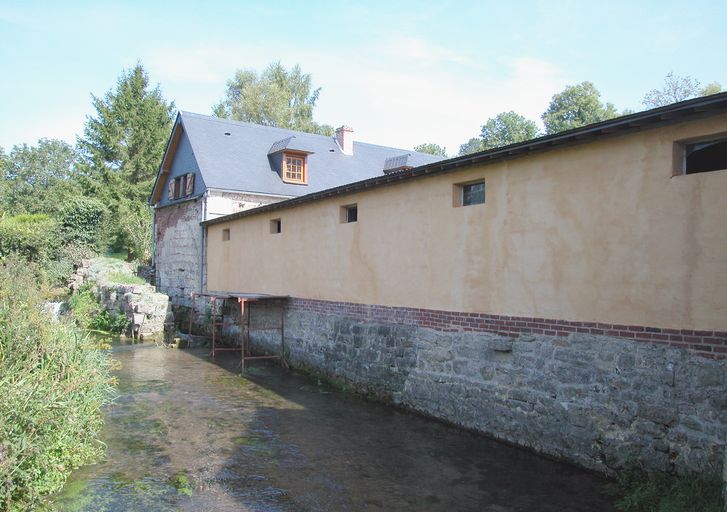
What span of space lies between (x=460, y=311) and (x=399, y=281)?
1.39m

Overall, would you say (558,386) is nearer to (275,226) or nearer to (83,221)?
(275,226)

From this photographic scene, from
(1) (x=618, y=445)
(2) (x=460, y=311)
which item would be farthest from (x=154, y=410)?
(1) (x=618, y=445)

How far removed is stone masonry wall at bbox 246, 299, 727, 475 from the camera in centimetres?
467

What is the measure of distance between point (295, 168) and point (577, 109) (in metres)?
29.3

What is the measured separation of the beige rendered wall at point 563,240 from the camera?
4758mm

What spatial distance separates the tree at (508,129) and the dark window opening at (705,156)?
142 ft

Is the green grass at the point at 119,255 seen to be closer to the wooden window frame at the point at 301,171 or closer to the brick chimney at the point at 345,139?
the wooden window frame at the point at 301,171

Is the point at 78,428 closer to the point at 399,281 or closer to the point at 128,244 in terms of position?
the point at 399,281

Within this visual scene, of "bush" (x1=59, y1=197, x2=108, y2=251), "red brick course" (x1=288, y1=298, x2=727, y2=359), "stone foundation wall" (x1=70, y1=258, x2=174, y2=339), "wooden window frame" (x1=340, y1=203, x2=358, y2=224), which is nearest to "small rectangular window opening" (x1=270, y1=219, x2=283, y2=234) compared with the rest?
"red brick course" (x1=288, y1=298, x2=727, y2=359)

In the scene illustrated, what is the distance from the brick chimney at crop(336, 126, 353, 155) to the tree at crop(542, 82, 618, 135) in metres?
23.0

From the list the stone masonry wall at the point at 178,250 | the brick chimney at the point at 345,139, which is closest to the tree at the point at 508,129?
the brick chimney at the point at 345,139

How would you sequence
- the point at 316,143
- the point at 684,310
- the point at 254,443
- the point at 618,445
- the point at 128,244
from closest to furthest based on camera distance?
the point at 684,310 → the point at 618,445 → the point at 254,443 → the point at 316,143 → the point at 128,244

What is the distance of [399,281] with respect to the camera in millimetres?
8234

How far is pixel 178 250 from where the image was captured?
60.1ft
